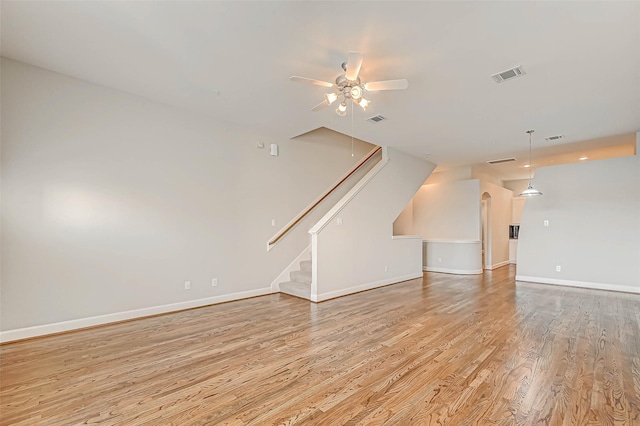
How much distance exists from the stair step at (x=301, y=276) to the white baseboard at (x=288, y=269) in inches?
3.6

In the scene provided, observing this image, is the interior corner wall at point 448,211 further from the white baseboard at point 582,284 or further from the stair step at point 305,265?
the stair step at point 305,265

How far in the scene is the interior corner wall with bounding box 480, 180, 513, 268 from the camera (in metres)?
8.90

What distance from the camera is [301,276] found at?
573 centimetres

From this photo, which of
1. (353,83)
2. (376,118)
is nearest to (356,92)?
(353,83)

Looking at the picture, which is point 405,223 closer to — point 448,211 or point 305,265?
point 448,211

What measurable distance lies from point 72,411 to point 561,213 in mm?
8688

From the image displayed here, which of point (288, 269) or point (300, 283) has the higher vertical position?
point (288, 269)

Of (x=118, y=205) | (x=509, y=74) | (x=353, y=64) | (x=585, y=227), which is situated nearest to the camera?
(x=353, y=64)

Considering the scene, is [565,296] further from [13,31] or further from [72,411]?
[13,31]

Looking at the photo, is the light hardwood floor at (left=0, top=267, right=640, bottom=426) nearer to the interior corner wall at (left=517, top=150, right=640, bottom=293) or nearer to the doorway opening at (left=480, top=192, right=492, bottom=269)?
the interior corner wall at (left=517, top=150, right=640, bottom=293)

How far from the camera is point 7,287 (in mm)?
3143

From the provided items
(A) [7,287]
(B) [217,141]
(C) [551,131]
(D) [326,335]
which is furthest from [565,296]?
(A) [7,287]

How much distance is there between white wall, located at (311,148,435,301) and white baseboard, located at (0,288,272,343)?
1590mm

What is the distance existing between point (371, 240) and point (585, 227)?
15.4ft
